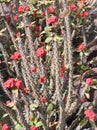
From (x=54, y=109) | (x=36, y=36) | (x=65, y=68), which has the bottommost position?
(x=54, y=109)

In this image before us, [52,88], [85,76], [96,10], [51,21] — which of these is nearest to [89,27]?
[96,10]

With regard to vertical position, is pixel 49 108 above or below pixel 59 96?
below

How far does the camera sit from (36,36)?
4.98 m

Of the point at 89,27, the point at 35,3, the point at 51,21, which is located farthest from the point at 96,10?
the point at 51,21

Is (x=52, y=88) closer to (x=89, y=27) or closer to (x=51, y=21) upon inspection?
(x=51, y=21)

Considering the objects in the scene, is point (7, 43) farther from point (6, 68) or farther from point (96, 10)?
point (96, 10)

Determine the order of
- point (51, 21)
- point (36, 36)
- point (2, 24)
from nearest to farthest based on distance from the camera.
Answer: point (51, 21), point (36, 36), point (2, 24)

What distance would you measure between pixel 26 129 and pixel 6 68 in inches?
67.9

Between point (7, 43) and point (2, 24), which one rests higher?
point (2, 24)

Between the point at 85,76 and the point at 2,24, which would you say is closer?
the point at 85,76

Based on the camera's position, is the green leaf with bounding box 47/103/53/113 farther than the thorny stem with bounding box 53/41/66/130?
Yes

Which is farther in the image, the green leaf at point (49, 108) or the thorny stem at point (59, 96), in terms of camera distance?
the green leaf at point (49, 108)

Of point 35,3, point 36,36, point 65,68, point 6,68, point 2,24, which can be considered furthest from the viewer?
point 35,3

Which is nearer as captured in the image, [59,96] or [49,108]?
[59,96]
